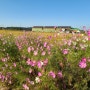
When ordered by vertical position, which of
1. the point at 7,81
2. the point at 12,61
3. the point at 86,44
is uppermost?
the point at 86,44

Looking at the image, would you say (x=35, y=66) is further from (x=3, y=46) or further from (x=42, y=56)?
(x=3, y=46)

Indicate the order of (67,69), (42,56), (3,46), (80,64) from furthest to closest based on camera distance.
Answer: (3,46), (42,56), (67,69), (80,64)

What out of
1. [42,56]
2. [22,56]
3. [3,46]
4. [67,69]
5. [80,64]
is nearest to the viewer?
[80,64]

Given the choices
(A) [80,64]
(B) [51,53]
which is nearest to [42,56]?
(B) [51,53]

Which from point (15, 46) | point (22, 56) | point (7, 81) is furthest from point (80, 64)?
point (15, 46)

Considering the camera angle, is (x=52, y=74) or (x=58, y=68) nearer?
(x=52, y=74)

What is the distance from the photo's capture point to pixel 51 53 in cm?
603

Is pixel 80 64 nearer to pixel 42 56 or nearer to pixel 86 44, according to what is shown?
pixel 86 44

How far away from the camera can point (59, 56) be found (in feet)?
18.8

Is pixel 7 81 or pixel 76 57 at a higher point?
pixel 76 57

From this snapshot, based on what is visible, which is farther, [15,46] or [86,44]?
[15,46]

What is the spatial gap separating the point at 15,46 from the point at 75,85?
2973mm

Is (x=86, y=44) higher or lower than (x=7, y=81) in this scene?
higher

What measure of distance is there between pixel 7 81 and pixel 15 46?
109 centimetres
